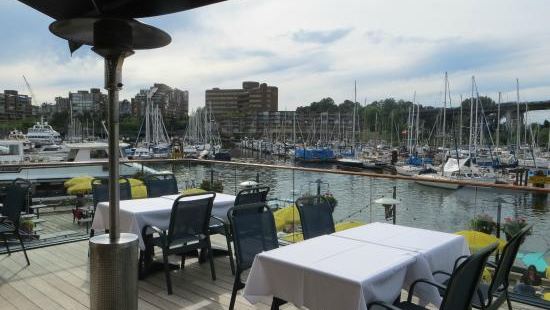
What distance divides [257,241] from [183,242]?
3.49 feet

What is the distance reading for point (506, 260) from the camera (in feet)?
9.50

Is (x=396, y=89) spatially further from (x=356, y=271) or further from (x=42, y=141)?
(x=356, y=271)

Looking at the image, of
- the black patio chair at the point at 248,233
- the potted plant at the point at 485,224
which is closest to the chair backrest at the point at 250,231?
the black patio chair at the point at 248,233

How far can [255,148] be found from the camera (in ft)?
226

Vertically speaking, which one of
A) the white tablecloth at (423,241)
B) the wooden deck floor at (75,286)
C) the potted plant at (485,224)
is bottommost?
the wooden deck floor at (75,286)

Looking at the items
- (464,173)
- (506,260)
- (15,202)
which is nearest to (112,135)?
(15,202)

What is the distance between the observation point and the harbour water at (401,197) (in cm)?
579

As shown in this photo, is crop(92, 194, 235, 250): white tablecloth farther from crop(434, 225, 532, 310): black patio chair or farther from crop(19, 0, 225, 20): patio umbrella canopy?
crop(434, 225, 532, 310): black patio chair

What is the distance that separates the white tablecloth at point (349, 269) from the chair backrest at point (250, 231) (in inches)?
18.8

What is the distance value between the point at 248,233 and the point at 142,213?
1.47m

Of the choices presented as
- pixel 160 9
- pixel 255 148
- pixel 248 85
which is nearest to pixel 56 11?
pixel 160 9

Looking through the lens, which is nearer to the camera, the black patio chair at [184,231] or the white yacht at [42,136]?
the black patio chair at [184,231]

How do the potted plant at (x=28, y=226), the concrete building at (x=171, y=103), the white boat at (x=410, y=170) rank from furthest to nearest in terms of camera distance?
the concrete building at (x=171, y=103), the white boat at (x=410, y=170), the potted plant at (x=28, y=226)

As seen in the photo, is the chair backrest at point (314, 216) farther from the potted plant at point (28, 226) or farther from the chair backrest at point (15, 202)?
the potted plant at point (28, 226)
